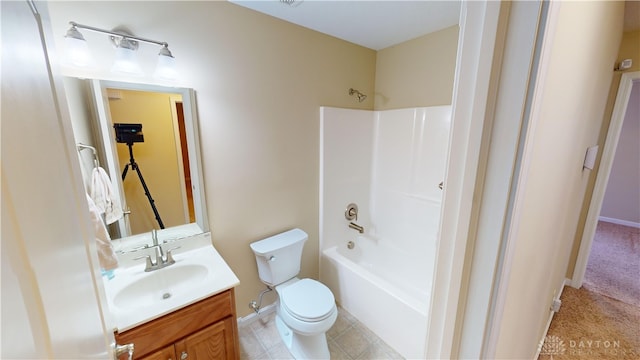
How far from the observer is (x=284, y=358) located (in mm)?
1745

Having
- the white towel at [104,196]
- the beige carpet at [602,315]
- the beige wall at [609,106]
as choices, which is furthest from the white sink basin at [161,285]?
the beige wall at [609,106]

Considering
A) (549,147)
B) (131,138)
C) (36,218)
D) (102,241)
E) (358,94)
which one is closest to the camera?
(36,218)

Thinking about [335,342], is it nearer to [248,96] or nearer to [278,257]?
[278,257]

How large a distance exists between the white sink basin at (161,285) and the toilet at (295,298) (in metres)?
0.44

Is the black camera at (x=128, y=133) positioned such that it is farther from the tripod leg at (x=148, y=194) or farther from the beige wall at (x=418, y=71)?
the beige wall at (x=418, y=71)

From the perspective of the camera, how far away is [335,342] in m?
1.87

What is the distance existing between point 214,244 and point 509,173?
1758 millimetres

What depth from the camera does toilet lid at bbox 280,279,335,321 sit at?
5.21 ft

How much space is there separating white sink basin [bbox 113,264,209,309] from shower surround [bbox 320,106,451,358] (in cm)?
113

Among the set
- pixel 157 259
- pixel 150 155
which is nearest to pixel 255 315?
pixel 157 259

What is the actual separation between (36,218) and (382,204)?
2.49m

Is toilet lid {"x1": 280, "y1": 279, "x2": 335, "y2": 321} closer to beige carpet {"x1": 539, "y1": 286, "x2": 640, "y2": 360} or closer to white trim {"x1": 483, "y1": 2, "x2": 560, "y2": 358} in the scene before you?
white trim {"x1": 483, "y1": 2, "x2": 560, "y2": 358}

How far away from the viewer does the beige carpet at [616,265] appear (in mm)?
2363

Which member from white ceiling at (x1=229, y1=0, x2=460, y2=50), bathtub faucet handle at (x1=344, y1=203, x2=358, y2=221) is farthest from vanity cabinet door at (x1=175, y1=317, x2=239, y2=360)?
white ceiling at (x1=229, y1=0, x2=460, y2=50)
